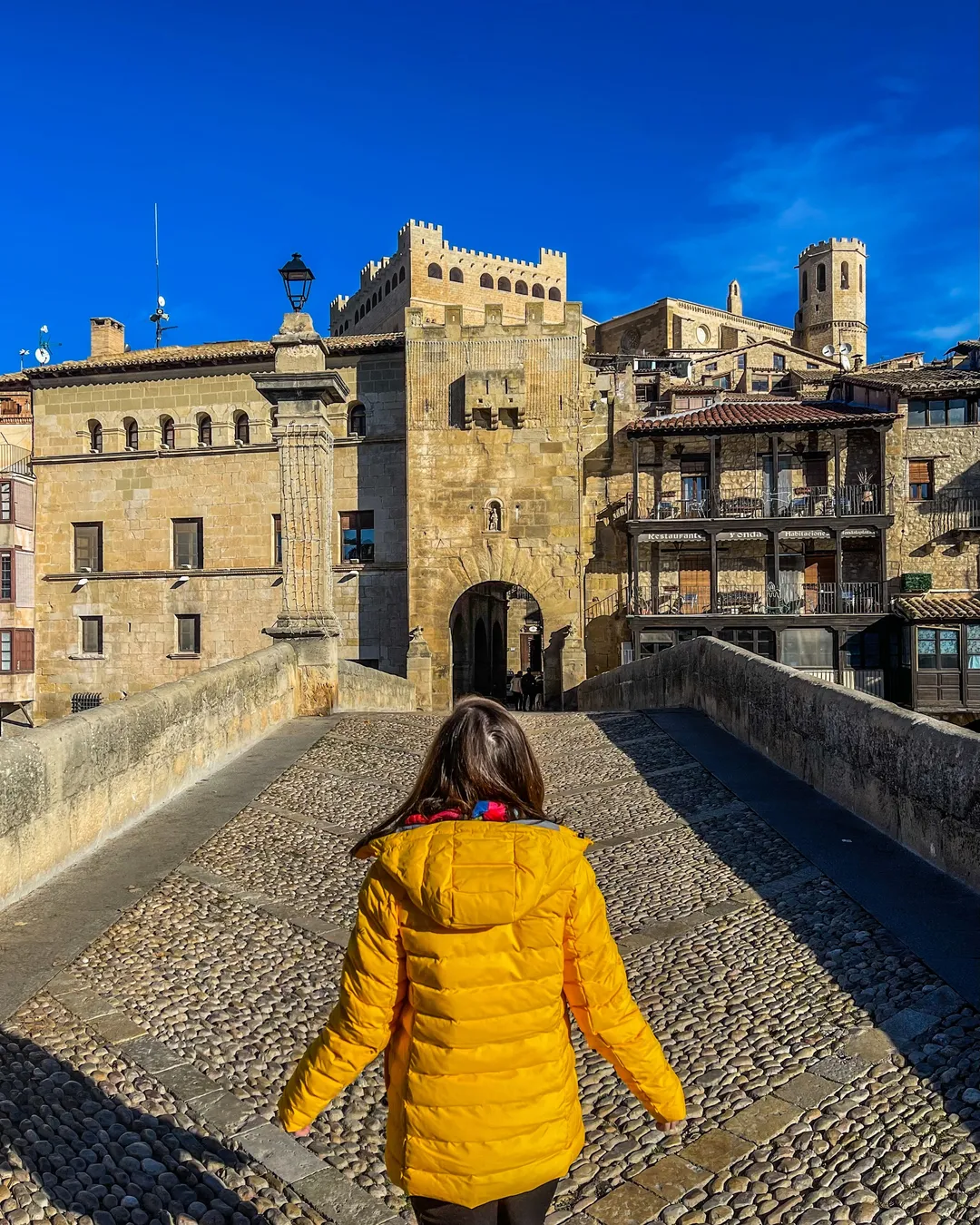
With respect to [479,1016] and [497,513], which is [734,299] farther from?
[479,1016]

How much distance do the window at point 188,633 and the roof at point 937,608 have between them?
20748 millimetres

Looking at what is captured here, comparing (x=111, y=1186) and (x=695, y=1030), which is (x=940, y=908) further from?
(x=111, y=1186)

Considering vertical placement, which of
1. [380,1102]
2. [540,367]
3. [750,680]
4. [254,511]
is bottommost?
[380,1102]

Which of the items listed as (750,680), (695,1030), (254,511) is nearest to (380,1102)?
(695,1030)

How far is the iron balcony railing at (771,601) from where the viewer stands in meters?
29.6

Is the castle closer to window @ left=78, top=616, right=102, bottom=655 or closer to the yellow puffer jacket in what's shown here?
window @ left=78, top=616, right=102, bottom=655

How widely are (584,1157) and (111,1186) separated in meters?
1.39

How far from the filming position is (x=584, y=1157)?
2973mm

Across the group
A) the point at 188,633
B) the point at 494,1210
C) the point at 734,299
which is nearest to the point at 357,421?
the point at 188,633

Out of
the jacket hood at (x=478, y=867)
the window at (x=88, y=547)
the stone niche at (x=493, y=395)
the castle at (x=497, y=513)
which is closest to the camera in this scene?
the jacket hood at (x=478, y=867)

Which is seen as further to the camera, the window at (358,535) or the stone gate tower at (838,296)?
the stone gate tower at (838,296)

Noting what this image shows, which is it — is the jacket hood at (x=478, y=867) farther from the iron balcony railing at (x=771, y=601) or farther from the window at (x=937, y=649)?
the window at (x=937, y=649)

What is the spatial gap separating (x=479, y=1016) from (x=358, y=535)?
26069 mm

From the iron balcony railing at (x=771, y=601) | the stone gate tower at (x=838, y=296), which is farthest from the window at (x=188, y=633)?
the stone gate tower at (x=838, y=296)
